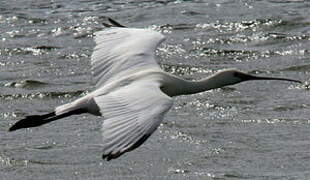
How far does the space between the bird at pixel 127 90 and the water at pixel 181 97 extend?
1058mm

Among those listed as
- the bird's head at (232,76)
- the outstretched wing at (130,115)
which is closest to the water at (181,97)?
the bird's head at (232,76)

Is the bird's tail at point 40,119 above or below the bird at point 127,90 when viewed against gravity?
below

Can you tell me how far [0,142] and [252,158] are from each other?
276 cm

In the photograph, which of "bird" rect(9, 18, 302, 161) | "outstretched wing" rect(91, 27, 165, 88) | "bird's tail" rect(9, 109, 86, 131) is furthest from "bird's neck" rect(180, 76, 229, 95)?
"bird's tail" rect(9, 109, 86, 131)

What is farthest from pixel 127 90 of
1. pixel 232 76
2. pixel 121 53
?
pixel 232 76

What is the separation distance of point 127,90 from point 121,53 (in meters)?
1.58

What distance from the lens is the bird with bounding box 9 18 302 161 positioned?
6.59 m

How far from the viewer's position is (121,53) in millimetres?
9266

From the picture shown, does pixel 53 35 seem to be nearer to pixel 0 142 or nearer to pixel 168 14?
pixel 168 14

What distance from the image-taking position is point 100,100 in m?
7.57

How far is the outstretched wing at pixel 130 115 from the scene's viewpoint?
6.38m

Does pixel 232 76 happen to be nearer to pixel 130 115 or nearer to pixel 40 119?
pixel 40 119

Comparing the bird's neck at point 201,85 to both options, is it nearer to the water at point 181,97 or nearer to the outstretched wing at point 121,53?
the outstretched wing at point 121,53

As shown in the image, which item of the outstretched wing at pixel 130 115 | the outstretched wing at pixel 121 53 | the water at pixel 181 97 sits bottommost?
the water at pixel 181 97
